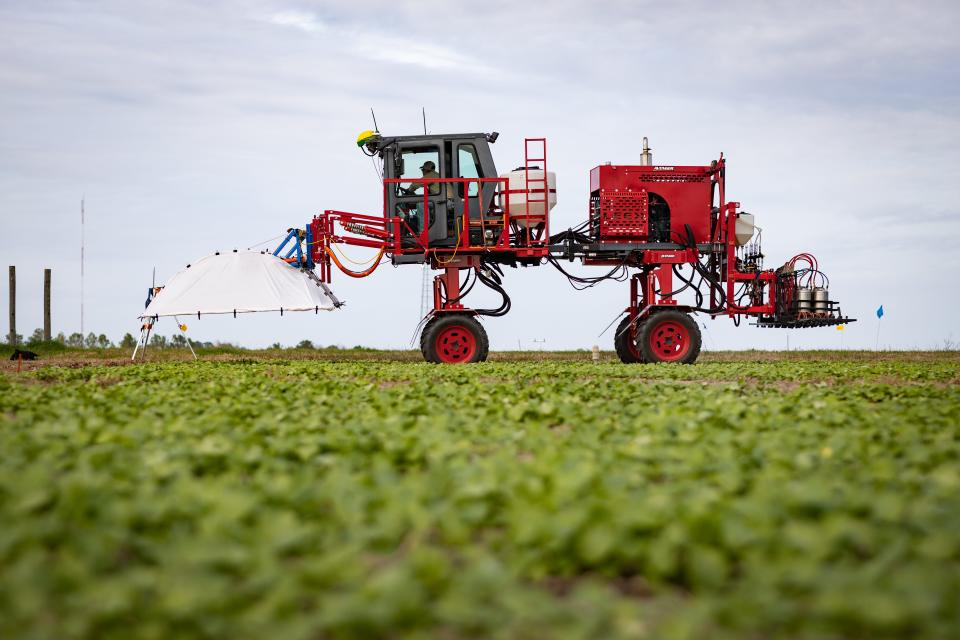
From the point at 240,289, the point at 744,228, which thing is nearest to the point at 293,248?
the point at 240,289

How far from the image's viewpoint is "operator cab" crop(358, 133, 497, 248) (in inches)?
597

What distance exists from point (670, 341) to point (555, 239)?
2.99 metres

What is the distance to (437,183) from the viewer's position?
15141 mm

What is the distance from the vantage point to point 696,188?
52.4 feet

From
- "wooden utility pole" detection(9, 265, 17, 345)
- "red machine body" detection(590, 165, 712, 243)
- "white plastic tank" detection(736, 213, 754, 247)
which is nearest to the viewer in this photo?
"red machine body" detection(590, 165, 712, 243)

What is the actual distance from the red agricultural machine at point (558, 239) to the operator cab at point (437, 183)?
2 cm

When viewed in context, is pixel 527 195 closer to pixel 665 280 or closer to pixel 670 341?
pixel 665 280

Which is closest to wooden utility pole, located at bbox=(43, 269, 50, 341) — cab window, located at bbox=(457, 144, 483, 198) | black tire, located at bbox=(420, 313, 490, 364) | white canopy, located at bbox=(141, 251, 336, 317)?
white canopy, located at bbox=(141, 251, 336, 317)

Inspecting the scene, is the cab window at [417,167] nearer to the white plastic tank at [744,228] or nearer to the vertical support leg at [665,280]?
the vertical support leg at [665,280]

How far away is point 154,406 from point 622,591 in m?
5.47

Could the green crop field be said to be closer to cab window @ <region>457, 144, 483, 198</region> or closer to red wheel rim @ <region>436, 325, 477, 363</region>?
red wheel rim @ <region>436, 325, 477, 363</region>

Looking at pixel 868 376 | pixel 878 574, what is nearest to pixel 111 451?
pixel 878 574

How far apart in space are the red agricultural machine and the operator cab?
0.8 inches

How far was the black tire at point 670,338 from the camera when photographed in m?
15.2
